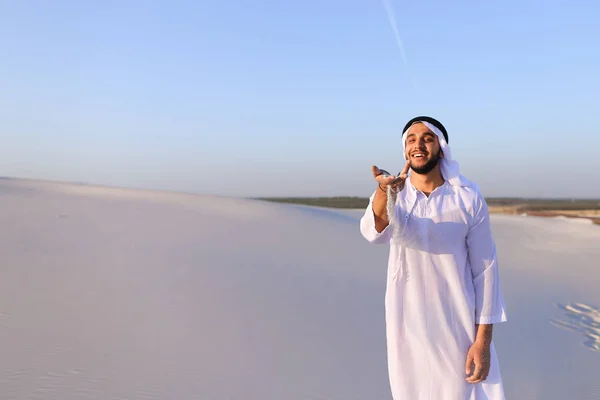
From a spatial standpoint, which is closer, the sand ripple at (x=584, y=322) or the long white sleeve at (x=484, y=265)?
the long white sleeve at (x=484, y=265)

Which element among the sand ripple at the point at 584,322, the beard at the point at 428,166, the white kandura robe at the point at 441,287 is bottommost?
the sand ripple at the point at 584,322

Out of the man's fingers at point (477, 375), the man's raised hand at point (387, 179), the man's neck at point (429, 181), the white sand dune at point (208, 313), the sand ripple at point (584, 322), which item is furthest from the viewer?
the sand ripple at point (584, 322)

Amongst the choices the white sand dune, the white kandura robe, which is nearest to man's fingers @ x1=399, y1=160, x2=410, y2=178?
the white kandura robe

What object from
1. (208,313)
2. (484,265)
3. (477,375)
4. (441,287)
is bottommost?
(208,313)

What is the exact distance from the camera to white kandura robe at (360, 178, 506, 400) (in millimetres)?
2494

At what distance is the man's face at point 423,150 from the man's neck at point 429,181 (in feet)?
0.15

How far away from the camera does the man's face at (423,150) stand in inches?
99.4

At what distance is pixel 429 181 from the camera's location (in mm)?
2584

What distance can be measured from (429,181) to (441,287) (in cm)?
48

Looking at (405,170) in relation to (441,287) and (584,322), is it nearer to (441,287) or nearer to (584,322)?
(441,287)

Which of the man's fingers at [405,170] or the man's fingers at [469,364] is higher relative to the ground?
the man's fingers at [405,170]

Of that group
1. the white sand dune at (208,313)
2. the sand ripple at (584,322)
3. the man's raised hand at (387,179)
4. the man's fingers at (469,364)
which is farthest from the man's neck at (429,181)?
the sand ripple at (584,322)

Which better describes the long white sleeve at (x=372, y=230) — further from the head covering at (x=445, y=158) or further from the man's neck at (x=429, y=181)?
the head covering at (x=445, y=158)

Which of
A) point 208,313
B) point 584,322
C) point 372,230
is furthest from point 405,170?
point 584,322
